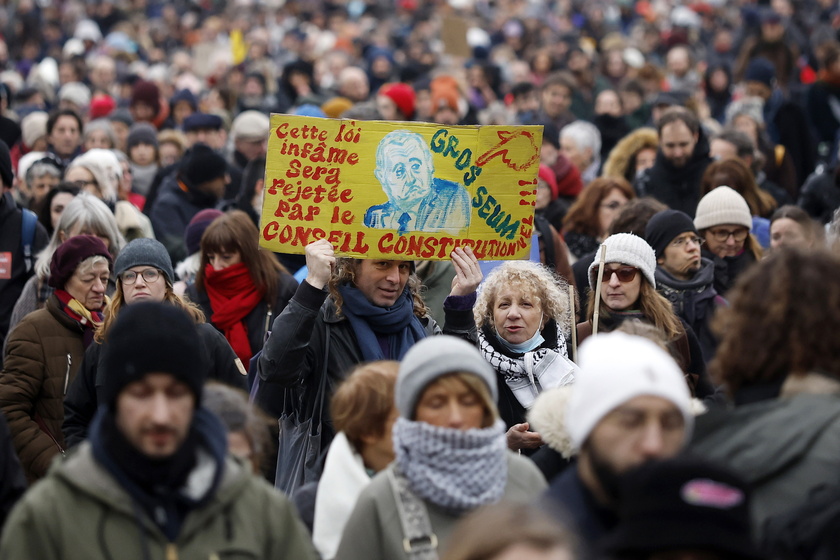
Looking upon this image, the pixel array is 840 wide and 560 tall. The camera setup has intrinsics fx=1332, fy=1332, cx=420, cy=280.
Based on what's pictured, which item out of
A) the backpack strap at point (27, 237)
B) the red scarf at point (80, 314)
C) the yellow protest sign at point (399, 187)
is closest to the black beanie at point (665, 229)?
the yellow protest sign at point (399, 187)

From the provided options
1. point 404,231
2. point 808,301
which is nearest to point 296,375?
point 404,231

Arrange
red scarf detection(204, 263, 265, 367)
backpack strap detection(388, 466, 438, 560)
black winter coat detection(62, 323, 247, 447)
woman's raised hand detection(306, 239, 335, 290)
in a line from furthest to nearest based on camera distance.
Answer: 1. red scarf detection(204, 263, 265, 367)
2. black winter coat detection(62, 323, 247, 447)
3. woman's raised hand detection(306, 239, 335, 290)
4. backpack strap detection(388, 466, 438, 560)

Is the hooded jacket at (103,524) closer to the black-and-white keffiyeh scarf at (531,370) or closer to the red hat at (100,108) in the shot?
the black-and-white keffiyeh scarf at (531,370)

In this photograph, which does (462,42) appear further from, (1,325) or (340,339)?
(340,339)

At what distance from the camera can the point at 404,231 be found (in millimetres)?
6250

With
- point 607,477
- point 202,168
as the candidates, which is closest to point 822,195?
point 202,168

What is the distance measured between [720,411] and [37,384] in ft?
12.6

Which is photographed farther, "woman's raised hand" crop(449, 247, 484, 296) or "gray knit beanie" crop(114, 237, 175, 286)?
"gray knit beanie" crop(114, 237, 175, 286)

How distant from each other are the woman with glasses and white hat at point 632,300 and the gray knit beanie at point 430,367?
8.31 feet

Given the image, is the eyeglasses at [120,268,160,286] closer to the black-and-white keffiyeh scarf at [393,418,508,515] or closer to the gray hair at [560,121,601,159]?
the black-and-white keffiyeh scarf at [393,418,508,515]

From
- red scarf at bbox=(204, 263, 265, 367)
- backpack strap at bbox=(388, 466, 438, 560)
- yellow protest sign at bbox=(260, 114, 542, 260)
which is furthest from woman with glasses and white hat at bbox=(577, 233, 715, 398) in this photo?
backpack strap at bbox=(388, 466, 438, 560)

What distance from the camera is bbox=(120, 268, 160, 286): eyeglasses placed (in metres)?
6.44

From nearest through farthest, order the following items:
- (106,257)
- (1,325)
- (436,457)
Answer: (436,457)
(106,257)
(1,325)

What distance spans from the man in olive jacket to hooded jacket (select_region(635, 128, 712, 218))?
7.01m
